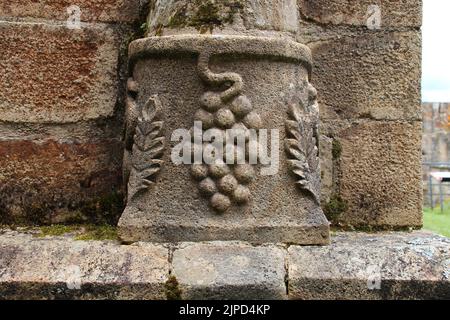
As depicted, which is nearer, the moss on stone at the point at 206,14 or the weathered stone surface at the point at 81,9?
the moss on stone at the point at 206,14

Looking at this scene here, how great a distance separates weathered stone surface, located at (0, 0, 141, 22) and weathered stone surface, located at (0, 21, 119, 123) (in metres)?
0.03

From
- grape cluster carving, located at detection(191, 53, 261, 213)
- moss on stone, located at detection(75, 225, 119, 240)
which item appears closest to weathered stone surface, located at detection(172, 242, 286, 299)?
grape cluster carving, located at detection(191, 53, 261, 213)

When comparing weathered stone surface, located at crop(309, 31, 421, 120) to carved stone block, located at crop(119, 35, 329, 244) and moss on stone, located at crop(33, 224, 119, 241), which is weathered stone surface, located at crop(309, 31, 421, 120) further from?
moss on stone, located at crop(33, 224, 119, 241)

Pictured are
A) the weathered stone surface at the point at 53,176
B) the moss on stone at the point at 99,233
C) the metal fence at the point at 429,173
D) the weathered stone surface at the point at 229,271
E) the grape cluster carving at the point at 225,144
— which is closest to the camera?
the weathered stone surface at the point at 229,271

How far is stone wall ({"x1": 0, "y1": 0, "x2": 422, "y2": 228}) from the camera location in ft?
6.24

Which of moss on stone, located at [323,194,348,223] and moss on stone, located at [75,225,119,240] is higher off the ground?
moss on stone, located at [323,194,348,223]

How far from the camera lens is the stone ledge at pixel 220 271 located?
1.47 meters

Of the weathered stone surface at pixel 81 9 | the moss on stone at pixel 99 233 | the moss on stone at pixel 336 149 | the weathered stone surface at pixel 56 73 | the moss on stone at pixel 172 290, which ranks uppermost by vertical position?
the weathered stone surface at pixel 81 9

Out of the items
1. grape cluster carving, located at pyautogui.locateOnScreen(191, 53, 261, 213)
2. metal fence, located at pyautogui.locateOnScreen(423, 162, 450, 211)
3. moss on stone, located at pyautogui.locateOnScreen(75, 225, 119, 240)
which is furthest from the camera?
metal fence, located at pyautogui.locateOnScreen(423, 162, 450, 211)

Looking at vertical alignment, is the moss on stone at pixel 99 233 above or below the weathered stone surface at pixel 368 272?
above

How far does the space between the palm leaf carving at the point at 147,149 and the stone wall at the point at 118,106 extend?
0.29 m

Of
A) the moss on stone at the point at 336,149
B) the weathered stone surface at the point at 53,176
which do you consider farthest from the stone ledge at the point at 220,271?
the moss on stone at the point at 336,149

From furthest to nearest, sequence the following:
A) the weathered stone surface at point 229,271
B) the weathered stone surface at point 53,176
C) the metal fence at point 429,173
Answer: the metal fence at point 429,173 < the weathered stone surface at point 53,176 < the weathered stone surface at point 229,271

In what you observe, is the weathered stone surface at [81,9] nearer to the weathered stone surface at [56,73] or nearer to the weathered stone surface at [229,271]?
the weathered stone surface at [56,73]
